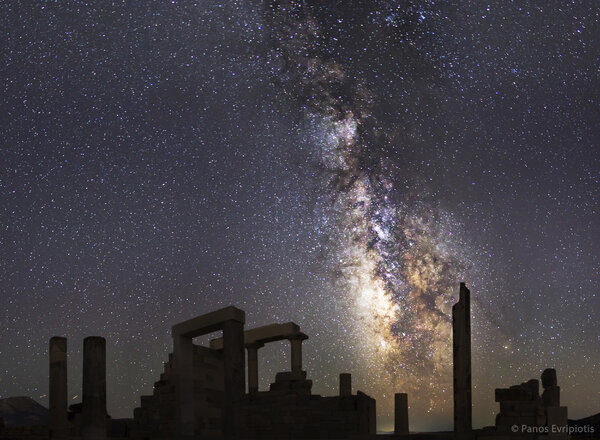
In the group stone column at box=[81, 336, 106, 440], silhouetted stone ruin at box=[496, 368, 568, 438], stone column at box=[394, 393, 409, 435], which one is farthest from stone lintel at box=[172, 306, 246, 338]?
stone column at box=[394, 393, 409, 435]

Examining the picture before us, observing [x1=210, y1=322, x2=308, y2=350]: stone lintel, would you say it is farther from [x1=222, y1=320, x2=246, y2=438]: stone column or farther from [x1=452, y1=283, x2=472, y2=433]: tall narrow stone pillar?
[x1=452, y1=283, x2=472, y2=433]: tall narrow stone pillar

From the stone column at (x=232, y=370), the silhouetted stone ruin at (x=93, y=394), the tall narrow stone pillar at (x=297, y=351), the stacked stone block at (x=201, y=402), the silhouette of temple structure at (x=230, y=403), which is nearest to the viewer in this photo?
the silhouetted stone ruin at (x=93, y=394)

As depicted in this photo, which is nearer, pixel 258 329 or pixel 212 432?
pixel 212 432

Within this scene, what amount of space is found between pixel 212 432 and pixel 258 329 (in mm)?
6353

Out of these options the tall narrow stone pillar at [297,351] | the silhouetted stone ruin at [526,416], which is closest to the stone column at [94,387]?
the silhouetted stone ruin at [526,416]

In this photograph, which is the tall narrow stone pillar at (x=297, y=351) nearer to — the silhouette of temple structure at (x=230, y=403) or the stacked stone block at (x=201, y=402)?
the silhouette of temple structure at (x=230, y=403)

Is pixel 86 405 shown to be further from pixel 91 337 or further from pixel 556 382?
pixel 556 382

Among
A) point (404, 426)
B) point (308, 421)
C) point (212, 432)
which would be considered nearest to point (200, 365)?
point (212, 432)

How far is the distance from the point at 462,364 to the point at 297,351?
36.2 feet

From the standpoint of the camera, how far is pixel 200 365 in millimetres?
19422

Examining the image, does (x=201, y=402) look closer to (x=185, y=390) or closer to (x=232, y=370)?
(x=185, y=390)

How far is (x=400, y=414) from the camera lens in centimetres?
2291

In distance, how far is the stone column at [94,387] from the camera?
50.1 feet

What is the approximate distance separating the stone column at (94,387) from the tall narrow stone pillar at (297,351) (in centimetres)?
943
